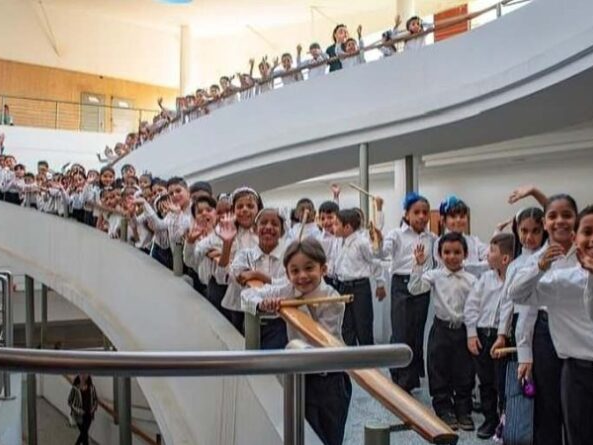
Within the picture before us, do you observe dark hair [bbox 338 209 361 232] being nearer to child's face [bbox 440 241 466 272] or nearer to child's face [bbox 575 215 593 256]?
child's face [bbox 440 241 466 272]

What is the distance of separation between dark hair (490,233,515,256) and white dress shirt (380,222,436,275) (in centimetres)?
82

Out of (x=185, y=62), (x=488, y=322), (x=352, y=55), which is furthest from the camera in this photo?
(x=185, y=62)

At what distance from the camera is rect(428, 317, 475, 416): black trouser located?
3.53 m

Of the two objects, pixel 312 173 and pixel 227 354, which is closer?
pixel 227 354

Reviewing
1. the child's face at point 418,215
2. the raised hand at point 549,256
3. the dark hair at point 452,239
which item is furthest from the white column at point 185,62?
the raised hand at point 549,256

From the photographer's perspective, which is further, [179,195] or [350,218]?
[179,195]

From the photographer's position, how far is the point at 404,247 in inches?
173

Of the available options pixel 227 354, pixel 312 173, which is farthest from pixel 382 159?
pixel 227 354

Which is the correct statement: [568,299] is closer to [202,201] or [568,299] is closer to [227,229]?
[227,229]

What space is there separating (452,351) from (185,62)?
17003 mm

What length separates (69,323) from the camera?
1468 cm

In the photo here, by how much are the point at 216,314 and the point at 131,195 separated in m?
2.43

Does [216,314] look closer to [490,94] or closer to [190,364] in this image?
[190,364]

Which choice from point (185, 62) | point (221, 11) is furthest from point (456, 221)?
point (185, 62)
